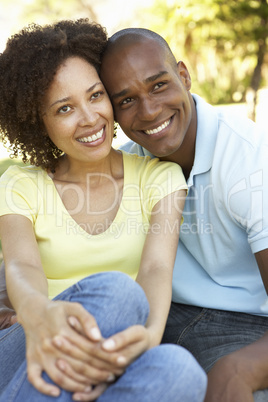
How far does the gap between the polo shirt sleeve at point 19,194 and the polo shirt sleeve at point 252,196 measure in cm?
96

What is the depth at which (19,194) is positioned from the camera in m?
2.54

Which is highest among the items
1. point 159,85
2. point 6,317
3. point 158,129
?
point 159,85

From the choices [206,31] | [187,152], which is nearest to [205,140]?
[187,152]

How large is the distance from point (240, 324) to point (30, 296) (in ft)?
3.71

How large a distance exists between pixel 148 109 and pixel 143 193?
432 mm

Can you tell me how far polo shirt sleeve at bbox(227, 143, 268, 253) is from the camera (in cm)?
233

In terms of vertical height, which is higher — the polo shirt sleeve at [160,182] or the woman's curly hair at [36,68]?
the woman's curly hair at [36,68]

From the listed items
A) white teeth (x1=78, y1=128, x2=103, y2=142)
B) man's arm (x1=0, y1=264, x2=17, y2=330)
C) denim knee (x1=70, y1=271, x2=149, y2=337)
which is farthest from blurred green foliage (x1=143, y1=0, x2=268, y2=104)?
denim knee (x1=70, y1=271, x2=149, y2=337)

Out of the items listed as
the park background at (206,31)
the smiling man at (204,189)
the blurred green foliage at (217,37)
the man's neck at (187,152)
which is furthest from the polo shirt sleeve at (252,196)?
the blurred green foliage at (217,37)

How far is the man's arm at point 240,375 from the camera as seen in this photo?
2061mm

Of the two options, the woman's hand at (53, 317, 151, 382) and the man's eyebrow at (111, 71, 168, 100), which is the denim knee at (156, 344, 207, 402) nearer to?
the woman's hand at (53, 317, 151, 382)

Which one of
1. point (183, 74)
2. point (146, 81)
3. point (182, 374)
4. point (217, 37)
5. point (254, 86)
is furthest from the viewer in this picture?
point (217, 37)

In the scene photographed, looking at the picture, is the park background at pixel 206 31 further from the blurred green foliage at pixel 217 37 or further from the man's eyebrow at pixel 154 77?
the man's eyebrow at pixel 154 77

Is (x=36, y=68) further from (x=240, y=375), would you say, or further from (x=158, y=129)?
(x=240, y=375)
